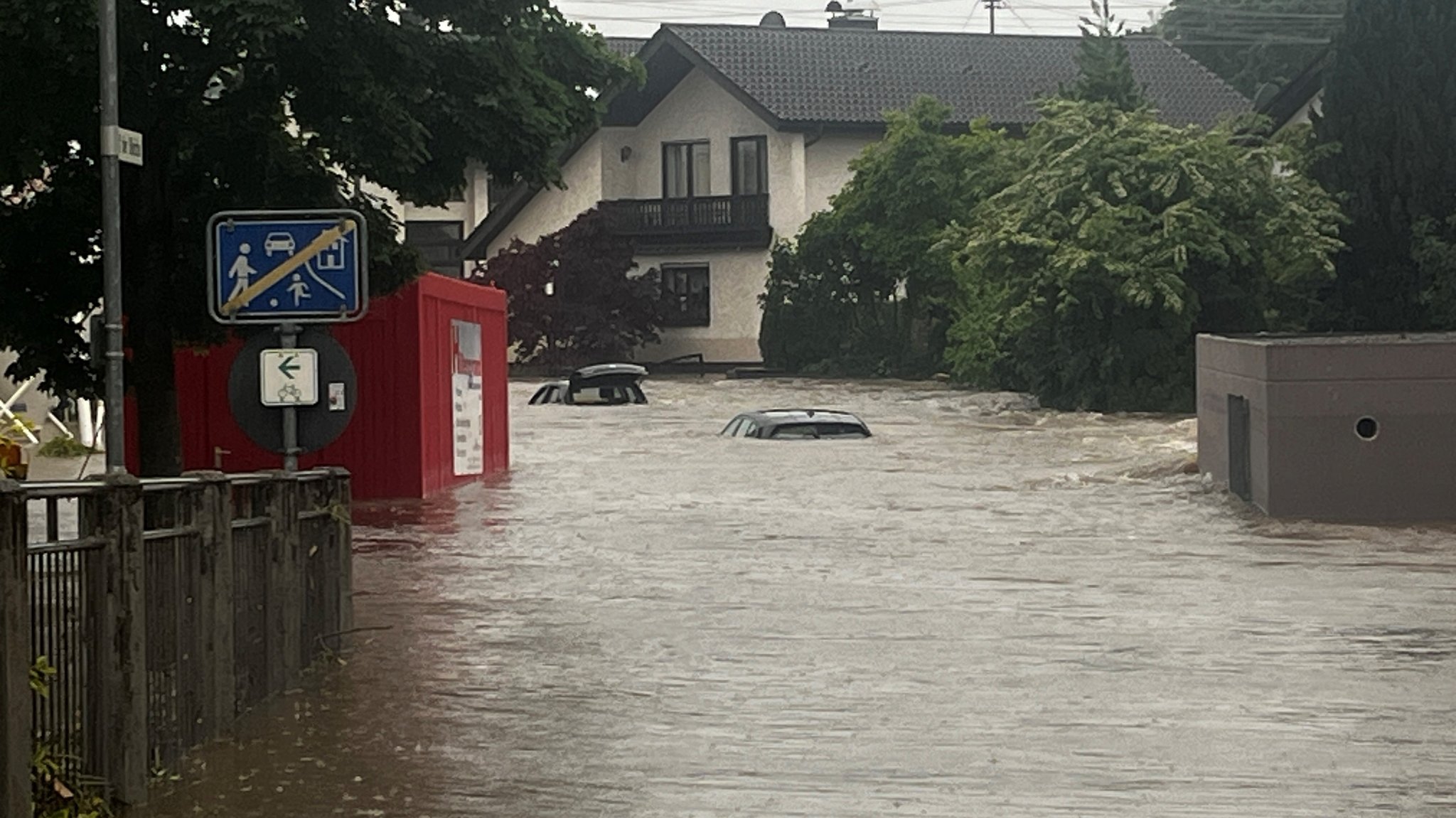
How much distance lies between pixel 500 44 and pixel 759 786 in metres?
9.84

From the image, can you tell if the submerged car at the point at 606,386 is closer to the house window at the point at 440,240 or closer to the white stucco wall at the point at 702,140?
the white stucco wall at the point at 702,140

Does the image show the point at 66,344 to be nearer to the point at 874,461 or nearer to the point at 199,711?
the point at 199,711

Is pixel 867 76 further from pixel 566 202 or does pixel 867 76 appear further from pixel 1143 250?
pixel 1143 250

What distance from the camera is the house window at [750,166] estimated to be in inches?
2640

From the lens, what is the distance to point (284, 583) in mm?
13125

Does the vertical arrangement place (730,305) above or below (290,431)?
above

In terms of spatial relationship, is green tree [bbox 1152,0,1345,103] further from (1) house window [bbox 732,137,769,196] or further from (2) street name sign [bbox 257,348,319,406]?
(2) street name sign [bbox 257,348,319,406]

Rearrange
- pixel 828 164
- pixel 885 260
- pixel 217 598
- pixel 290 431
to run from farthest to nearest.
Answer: pixel 828 164 → pixel 885 260 → pixel 290 431 → pixel 217 598

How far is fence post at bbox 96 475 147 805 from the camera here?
9.89 meters

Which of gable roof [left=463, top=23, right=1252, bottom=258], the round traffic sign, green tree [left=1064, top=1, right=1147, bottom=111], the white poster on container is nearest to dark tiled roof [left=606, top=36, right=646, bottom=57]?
gable roof [left=463, top=23, right=1252, bottom=258]

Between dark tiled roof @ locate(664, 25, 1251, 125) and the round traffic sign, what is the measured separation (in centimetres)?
5013

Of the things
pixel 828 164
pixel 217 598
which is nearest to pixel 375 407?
pixel 217 598

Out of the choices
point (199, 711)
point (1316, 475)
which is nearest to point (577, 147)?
point (1316, 475)

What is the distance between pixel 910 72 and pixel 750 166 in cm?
492
